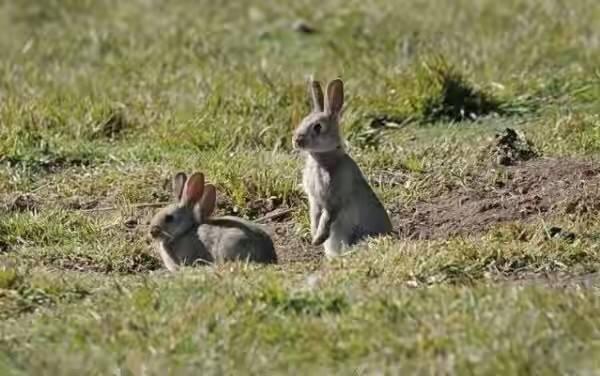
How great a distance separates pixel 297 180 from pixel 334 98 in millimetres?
864

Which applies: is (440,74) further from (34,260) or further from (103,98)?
(34,260)

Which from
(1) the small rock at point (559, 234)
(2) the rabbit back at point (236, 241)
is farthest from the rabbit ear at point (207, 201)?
(1) the small rock at point (559, 234)

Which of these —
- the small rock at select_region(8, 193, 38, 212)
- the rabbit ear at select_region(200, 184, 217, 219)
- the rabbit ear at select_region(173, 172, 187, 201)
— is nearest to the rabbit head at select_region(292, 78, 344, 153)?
the rabbit ear at select_region(200, 184, 217, 219)

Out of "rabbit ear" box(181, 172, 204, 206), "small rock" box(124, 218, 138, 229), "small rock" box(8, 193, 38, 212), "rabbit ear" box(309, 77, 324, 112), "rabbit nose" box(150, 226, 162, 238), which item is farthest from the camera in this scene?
"small rock" box(8, 193, 38, 212)

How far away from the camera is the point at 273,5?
14062 millimetres

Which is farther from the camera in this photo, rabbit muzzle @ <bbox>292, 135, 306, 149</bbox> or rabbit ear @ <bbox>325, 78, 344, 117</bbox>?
rabbit ear @ <bbox>325, 78, 344, 117</bbox>

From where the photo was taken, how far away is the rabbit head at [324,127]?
7828 mm

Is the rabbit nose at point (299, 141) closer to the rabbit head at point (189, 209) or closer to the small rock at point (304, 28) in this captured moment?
the rabbit head at point (189, 209)

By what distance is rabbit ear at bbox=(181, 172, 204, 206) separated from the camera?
7777 millimetres

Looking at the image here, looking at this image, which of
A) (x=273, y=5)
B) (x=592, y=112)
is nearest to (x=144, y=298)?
(x=592, y=112)

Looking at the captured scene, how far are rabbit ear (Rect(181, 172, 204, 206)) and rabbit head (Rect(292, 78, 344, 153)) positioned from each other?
47 cm

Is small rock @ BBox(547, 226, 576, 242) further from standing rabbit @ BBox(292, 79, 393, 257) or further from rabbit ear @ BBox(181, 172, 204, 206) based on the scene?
rabbit ear @ BBox(181, 172, 204, 206)

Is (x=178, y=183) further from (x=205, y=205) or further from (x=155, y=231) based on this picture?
(x=155, y=231)

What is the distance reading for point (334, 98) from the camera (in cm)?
795
